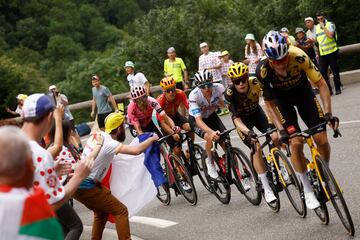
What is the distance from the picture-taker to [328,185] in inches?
262

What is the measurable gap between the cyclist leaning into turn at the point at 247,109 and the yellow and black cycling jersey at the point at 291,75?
0.58m

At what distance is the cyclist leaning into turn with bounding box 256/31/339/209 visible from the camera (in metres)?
7.04

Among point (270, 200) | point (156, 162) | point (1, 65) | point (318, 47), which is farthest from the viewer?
point (1, 65)

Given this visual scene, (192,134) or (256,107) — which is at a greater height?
(256,107)

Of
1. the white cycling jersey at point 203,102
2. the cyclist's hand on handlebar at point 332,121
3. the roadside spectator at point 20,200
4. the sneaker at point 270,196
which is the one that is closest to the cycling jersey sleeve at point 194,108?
the white cycling jersey at point 203,102

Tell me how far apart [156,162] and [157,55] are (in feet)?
75.4

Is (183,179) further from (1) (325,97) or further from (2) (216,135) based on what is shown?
(1) (325,97)

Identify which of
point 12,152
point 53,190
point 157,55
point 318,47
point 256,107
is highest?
point 12,152

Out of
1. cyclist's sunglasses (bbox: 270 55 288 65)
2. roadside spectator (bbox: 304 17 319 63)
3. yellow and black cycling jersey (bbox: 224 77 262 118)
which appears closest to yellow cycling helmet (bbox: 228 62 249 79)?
yellow and black cycling jersey (bbox: 224 77 262 118)

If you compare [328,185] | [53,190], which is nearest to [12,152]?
[53,190]

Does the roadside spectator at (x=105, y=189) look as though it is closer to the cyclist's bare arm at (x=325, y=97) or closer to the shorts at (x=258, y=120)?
the cyclist's bare arm at (x=325, y=97)

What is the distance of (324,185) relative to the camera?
6734 mm

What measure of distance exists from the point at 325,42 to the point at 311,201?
10.7 metres

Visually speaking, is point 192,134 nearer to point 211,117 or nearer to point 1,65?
point 211,117
